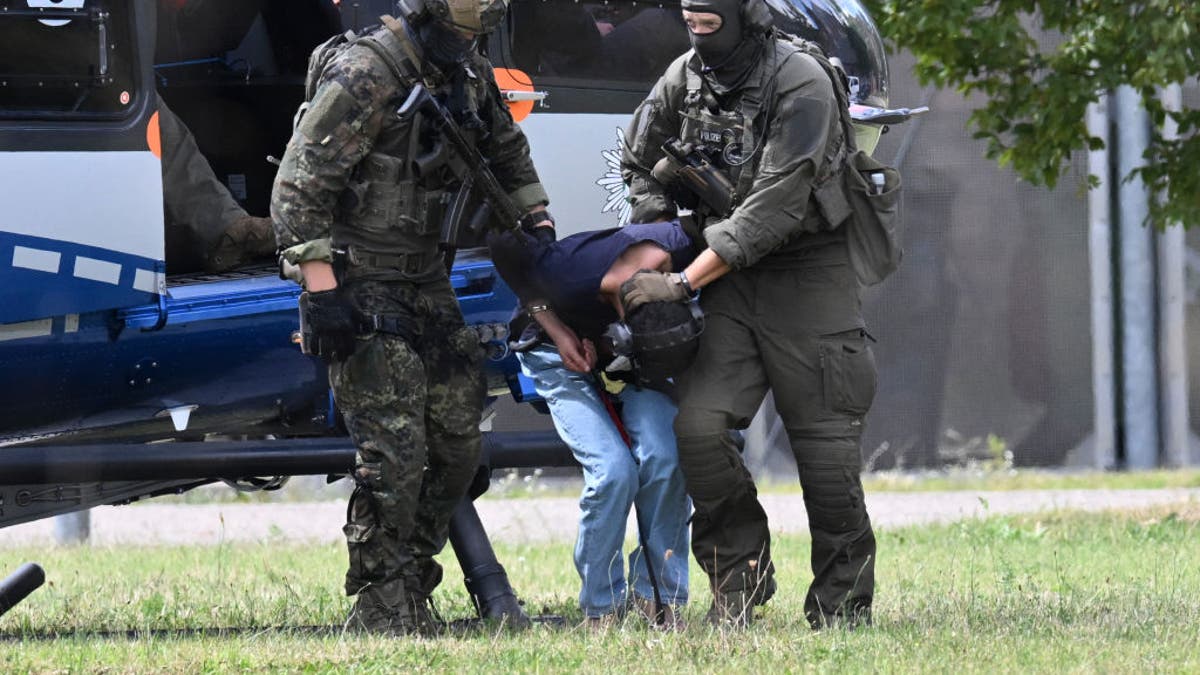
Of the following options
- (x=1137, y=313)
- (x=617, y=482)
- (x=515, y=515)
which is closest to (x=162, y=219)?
(x=617, y=482)

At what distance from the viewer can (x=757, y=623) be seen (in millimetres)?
5402

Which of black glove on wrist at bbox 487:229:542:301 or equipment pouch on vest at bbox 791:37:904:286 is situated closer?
equipment pouch on vest at bbox 791:37:904:286

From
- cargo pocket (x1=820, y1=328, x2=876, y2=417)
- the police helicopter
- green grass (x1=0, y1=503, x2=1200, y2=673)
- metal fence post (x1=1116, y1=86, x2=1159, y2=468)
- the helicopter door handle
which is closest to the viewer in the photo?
green grass (x1=0, y1=503, x2=1200, y2=673)

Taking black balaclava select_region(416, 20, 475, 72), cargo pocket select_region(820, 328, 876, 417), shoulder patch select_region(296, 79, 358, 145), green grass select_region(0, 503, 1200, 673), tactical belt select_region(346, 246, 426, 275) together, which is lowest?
green grass select_region(0, 503, 1200, 673)

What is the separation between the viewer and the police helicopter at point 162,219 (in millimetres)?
5504

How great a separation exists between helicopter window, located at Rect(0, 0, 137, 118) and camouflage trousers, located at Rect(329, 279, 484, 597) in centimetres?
102

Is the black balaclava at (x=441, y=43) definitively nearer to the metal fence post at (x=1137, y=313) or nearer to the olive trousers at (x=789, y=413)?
the olive trousers at (x=789, y=413)

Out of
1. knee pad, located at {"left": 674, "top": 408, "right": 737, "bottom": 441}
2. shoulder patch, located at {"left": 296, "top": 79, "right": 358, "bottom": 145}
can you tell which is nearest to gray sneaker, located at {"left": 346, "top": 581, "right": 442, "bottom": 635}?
knee pad, located at {"left": 674, "top": 408, "right": 737, "bottom": 441}

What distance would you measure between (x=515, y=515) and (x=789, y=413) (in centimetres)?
581

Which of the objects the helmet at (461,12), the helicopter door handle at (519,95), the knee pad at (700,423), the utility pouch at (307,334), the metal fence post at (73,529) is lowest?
the metal fence post at (73,529)

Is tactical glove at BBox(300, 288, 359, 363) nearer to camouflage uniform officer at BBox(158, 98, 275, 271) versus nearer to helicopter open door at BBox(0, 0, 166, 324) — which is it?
helicopter open door at BBox(0, 0, 166, 324)

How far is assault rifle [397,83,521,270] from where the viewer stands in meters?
5.29

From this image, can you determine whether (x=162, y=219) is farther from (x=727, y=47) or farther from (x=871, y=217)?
(x=871, y=217)

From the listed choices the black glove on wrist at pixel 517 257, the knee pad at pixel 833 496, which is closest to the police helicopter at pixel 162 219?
the black glove on wrist at pixel 517 257
